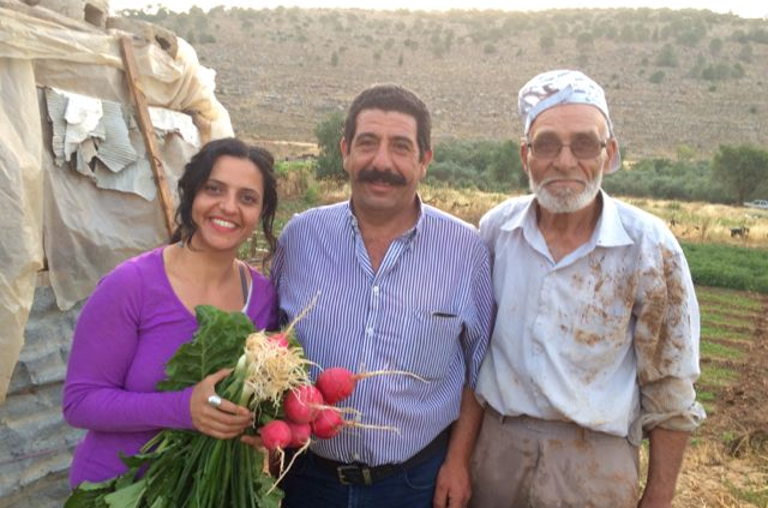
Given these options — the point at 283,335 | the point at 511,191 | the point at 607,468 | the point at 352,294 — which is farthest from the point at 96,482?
the point at 511,191

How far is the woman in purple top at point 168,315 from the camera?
7.20ft

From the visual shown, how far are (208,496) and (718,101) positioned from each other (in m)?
44.4

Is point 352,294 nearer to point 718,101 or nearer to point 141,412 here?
point 141,412

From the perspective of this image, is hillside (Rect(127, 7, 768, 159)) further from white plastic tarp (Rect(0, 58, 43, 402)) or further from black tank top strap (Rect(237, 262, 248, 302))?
black tank top strap (Rect(237, 262, 248, 302))

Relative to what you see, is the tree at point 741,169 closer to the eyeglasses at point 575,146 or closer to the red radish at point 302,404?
the eyeglasses at point 575,146

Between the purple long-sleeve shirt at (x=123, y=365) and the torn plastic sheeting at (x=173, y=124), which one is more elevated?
the torn plastic sheeting at (x=173, y=124)

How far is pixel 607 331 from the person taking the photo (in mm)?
2596

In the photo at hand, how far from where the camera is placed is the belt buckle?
8.65 feet

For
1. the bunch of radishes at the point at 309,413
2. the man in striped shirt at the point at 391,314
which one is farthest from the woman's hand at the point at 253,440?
the man in striped shirt at the point at 391,314

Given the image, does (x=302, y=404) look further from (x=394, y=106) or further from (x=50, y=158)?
(x=50, y=158)

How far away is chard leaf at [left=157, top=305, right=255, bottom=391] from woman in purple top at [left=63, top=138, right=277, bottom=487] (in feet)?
0.20

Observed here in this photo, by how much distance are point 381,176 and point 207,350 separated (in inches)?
35.2

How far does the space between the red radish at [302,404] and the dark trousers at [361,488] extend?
1.89 ft

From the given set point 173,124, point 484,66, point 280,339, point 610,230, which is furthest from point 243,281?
point 484,66
